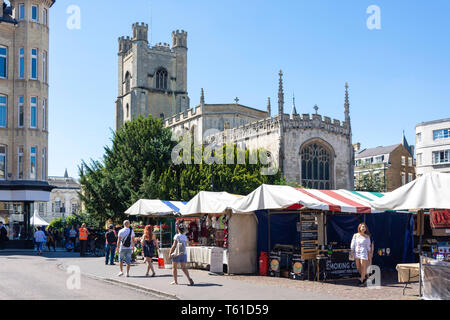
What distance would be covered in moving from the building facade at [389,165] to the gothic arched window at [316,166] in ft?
53.2

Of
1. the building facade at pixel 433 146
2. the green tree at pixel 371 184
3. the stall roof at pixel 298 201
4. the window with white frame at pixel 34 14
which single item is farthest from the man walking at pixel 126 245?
the building facade at pixel 433 146

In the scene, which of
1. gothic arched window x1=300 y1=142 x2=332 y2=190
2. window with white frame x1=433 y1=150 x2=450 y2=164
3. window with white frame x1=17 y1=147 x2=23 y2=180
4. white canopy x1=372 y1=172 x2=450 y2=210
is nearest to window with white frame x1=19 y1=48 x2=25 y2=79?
window with white frame x1=17 y1=147 x2=23 y2=180

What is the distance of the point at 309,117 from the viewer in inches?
1969

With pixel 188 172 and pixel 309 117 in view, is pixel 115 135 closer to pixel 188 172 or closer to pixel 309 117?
pixel 188 172

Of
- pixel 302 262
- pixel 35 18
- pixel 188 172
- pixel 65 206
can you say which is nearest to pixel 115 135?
pixel 188 172

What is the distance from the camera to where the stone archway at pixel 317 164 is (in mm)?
50000

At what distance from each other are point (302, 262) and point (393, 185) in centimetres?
6016

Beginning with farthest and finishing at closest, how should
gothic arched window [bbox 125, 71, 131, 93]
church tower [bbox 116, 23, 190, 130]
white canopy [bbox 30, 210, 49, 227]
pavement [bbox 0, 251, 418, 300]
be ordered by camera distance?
gothic arched window [bbox 125, 71, 131, 93] < church tower [bbox 116, 23, 190, 130] < white canopy [bbox 30, 210, 49, 227] < pavement [bbox 0, 251, 418, 300]

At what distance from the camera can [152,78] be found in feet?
262

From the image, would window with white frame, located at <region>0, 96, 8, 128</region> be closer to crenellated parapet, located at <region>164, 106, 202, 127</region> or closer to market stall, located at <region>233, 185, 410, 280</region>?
market stall, located at <region>233, 185, 410, 280</region>

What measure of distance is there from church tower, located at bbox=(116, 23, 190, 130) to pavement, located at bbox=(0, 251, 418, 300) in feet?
206

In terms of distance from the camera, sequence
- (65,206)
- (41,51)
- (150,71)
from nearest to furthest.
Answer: (41,51)
(150,71)
(65,206)

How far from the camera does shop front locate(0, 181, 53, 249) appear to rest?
32.1 meters

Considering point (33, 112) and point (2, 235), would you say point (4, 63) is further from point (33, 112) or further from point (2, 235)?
point (2, 235)
